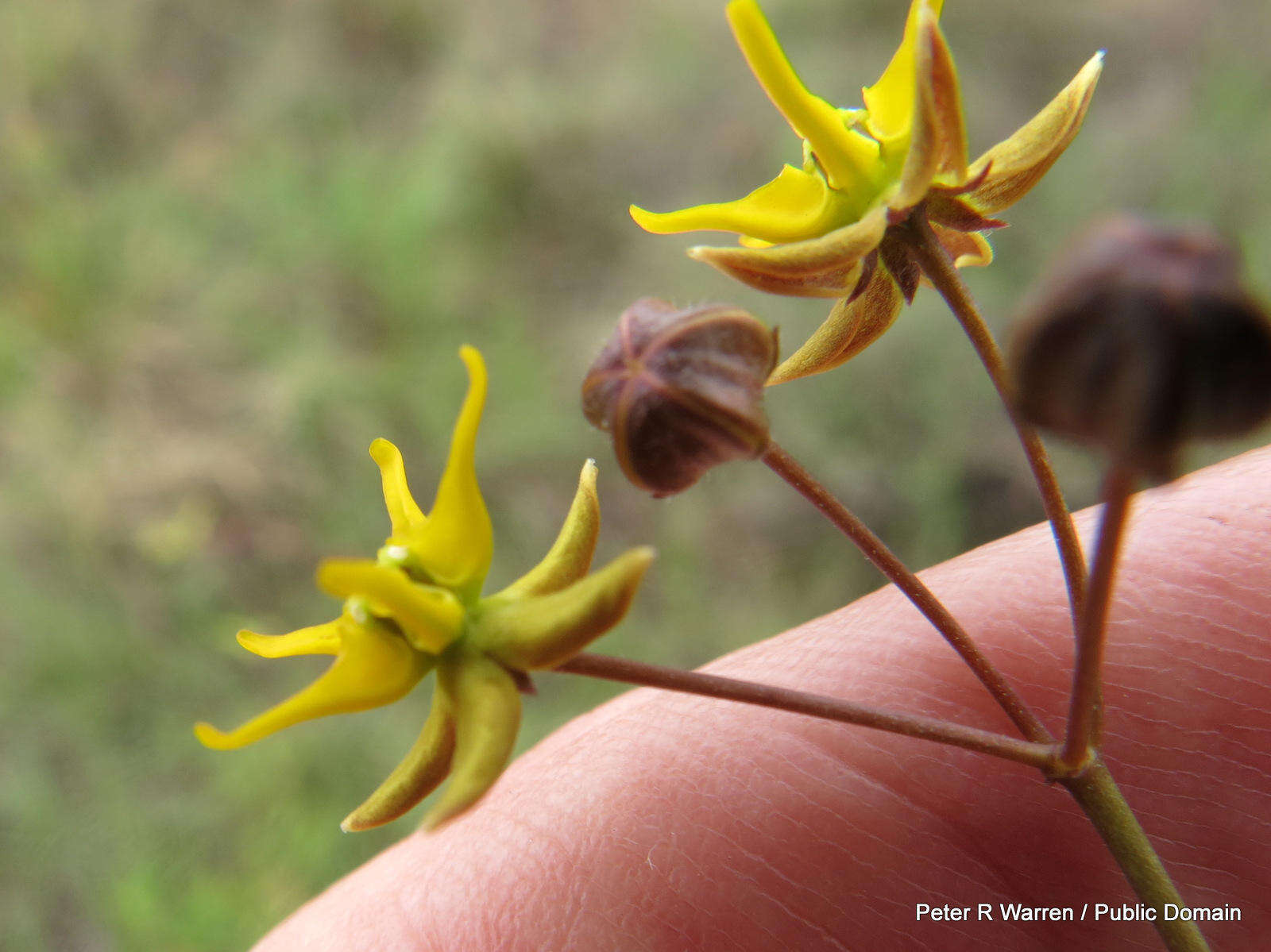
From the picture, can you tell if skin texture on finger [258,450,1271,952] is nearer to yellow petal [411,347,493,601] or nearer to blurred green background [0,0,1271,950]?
yellow petal [411,347,493,601]

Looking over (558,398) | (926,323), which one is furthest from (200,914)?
(926,323)

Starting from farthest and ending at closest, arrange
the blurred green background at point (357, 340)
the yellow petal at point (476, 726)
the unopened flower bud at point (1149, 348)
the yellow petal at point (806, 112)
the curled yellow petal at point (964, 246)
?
the blurred green background at point (357, 340), the curled yellow petal at point (964, 246), the yellow petal at point (806, 112), the yellow petal at point (476, 726), the unopened flower bud at point (1149, 348)

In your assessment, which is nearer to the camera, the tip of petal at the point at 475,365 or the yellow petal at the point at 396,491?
the tip of petal at the point at 475,365

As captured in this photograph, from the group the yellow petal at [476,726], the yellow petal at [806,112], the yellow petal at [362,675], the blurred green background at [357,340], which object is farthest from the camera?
the blurred green background at [357,340]

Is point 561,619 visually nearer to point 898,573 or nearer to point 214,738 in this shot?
point 214,738

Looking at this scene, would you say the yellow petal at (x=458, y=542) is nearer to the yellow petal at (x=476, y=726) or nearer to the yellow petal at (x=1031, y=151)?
the yellow petal at (x=476, y=726)

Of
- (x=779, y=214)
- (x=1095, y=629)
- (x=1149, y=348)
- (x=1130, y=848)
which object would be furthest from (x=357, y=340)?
(x=1149, y=348)

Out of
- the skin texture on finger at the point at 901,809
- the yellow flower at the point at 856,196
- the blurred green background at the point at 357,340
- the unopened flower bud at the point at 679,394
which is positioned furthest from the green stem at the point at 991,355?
the blurred green background at the point at 357,340
